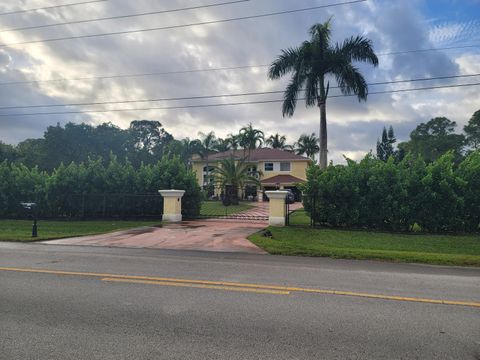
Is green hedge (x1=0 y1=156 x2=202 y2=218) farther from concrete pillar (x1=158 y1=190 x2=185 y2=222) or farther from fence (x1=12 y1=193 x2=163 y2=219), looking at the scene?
concrete pillar (x1=158 y1=190 x2=185 y2=222)

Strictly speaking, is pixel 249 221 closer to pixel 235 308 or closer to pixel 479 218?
pixel 479 218

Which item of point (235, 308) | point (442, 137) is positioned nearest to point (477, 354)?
point (235, 308)

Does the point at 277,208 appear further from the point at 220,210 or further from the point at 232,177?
the point at 232,177

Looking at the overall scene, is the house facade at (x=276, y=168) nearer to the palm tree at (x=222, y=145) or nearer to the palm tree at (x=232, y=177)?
the palm tree at (x=222, y=145)

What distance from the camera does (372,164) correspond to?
1623 centimetres

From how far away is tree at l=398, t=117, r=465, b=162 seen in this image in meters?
70.4

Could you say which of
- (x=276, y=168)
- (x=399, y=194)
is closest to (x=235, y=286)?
(x=399, y=194)

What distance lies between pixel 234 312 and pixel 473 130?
78.8 metres

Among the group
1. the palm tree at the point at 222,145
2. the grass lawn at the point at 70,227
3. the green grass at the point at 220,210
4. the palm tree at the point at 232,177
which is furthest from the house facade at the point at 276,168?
the grass lawn at the point at 70,227

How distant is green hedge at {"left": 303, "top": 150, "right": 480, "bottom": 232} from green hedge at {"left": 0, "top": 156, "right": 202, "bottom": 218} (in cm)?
840

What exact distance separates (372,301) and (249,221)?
13.7 metres

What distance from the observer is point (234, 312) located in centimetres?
472

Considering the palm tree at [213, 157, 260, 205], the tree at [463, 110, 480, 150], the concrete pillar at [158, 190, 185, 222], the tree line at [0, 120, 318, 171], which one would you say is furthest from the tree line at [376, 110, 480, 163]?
the concrete pillar at [158, 190, 185, 222]

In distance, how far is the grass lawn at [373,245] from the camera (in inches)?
379
